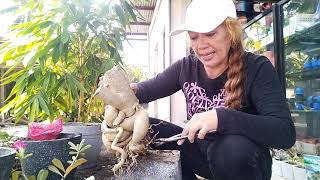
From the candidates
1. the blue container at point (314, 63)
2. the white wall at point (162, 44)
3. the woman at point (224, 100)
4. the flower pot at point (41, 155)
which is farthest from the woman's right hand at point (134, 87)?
the white wall at point (162, 44)

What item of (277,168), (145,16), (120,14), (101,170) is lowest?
(277,168)

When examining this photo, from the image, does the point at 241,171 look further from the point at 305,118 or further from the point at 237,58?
the point at 305,118

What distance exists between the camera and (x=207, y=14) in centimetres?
101

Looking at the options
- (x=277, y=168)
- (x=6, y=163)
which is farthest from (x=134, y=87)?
(x=277, y=168)

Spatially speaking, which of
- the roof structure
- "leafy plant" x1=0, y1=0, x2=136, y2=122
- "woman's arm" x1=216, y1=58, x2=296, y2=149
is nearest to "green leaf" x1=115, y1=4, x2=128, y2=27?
"leafy plant" x1=0, y1=0, x2=136, y2=122

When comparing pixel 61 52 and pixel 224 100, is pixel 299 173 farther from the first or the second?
pixel 61 52

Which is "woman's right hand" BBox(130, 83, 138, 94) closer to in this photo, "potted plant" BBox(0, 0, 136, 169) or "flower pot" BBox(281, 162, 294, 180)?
"potted plant" BBox(0, 0, 136, 169)

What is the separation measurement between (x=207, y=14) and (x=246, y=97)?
0.98ft

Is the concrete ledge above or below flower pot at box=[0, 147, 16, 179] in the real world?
below

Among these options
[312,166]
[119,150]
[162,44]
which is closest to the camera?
[119,150]

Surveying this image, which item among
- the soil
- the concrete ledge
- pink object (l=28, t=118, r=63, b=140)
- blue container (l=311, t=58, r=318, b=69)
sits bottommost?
the soil

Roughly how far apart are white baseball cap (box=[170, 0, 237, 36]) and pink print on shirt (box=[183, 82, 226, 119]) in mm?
251

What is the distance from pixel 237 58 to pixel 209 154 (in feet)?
1.10

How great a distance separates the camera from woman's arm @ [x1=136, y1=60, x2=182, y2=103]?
1.19 metres
